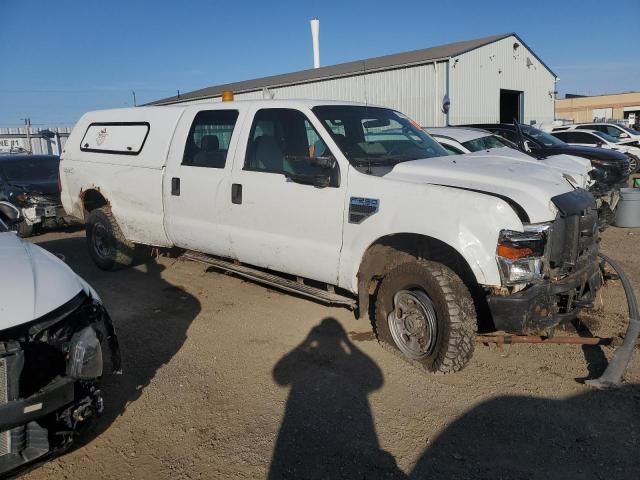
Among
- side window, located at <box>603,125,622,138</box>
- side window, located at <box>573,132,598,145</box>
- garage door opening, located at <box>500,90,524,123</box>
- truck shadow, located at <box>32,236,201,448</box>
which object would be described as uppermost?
garage door opening, located at <box>500,90,524,123</box>

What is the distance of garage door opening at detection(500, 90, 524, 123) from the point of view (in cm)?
2536

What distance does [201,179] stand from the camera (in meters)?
5.26

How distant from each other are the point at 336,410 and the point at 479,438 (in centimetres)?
92

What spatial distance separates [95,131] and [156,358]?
3855 mm

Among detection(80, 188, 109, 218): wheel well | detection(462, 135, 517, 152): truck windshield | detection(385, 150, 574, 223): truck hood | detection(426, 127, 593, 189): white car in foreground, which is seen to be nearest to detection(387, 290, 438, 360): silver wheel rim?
detection(385, 150, 574, 223): truck hood

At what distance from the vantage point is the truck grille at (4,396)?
2.41m

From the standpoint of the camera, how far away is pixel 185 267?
720 cm

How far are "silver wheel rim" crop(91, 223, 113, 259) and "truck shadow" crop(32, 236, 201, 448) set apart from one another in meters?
0.28

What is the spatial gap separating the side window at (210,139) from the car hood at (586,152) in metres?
8.93

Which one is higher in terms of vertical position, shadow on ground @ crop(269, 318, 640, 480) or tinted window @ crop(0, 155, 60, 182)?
tinted window @ crop(0, 155, 60, 182)

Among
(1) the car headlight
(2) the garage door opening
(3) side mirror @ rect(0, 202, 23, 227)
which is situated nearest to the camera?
(1) the car headlight

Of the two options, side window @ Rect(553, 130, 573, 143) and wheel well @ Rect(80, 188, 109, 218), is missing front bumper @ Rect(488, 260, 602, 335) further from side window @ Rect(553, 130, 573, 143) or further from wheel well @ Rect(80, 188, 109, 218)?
side window @ Rect(553, 130, 573, 143)

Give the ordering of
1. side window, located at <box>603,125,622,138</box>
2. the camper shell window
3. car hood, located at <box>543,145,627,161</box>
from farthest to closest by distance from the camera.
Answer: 1. side window, located at <box>603,125,622,138</box>
2. car hood, located at <box>543,145,627,161</box>
3. the camper shell window

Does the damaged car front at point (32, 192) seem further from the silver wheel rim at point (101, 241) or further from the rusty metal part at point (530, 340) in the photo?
the rusty metal part at point (530, 340)
